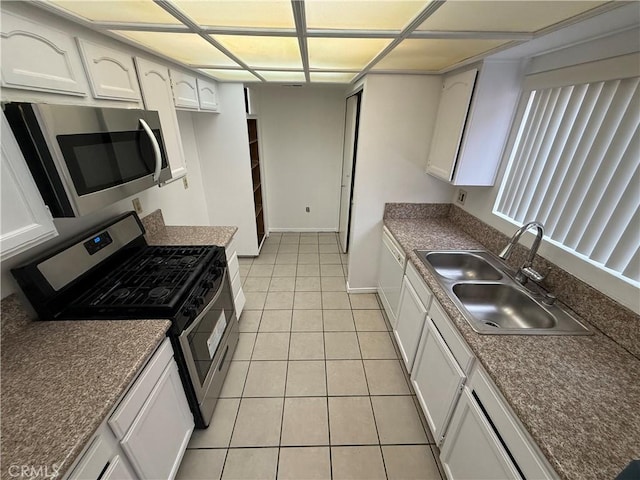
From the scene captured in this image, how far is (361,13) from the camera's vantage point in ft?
3.33

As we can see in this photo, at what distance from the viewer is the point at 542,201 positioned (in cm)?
151

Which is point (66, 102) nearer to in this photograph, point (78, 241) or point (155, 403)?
point (78, 241)

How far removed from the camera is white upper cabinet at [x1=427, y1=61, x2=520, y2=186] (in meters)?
1.62

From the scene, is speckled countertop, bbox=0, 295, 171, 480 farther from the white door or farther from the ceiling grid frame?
the white door

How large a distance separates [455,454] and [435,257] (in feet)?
3.67

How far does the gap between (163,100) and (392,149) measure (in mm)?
1766

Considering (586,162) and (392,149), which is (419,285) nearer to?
(586,162)

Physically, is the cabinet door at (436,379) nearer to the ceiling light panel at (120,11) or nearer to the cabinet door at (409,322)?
the cabinet door at (409,322)

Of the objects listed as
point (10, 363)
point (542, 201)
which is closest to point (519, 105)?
point (542, 201)

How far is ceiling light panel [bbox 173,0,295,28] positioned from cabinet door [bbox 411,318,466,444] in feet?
5.58

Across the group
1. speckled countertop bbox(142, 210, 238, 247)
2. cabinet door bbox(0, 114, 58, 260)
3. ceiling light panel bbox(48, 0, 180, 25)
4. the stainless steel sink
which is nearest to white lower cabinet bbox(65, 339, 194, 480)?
cabinet door bbox(0, 114, 58, 260)

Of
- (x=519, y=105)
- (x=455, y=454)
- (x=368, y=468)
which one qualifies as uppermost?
(x=519, y=105)

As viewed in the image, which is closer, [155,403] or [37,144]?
[37,144]

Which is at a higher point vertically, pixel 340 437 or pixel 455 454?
pixel 455 454
